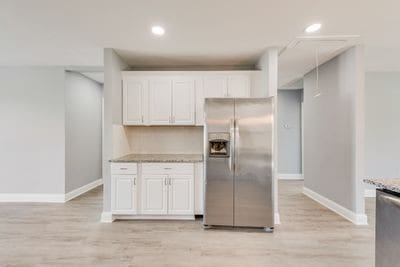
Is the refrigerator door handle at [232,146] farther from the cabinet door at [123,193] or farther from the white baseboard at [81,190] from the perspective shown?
the white baseboard at [81,190]

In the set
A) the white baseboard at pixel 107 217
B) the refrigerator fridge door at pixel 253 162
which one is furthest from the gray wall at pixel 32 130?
the refrigerator fridge door at pixel 253 162

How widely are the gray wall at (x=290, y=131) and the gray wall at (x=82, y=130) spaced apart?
16.1ft

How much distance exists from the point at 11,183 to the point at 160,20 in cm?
430

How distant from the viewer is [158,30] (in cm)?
323

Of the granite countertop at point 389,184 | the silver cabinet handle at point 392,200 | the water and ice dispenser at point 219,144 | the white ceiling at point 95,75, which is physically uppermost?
the white ceiling at point 95,75

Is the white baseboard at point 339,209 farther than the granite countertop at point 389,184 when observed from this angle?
Yes

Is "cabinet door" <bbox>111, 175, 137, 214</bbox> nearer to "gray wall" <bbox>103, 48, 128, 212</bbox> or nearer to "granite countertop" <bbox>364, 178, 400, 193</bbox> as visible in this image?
"gray wall" <bbox>103, 48, 128, 212</bbox>

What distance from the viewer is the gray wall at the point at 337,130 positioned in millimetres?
3816

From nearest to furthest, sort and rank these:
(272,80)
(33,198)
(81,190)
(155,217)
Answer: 1. (272,80)
2. (155,217)
3. (33,198)
4. (81,190)

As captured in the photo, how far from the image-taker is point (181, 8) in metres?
2.68

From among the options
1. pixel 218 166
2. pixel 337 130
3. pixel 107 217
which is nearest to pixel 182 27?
pixel 218 166

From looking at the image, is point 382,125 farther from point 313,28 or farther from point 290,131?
A: point 313,28

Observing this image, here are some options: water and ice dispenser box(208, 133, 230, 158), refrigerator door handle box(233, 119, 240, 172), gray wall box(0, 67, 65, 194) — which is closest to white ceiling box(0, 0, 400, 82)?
gray wall box(0, 67, 65, 194)

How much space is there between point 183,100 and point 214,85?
56 centimetres
